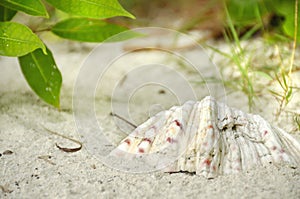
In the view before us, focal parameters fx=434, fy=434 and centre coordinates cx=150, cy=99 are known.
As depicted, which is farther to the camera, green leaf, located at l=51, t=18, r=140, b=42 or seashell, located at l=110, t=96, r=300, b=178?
green leaf, located at l=51, t=18, r=140, b=42

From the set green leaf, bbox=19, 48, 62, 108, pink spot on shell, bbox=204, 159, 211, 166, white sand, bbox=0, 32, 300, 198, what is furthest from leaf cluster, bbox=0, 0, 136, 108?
pink spot on shell, bbox=204, 159, 211, 166

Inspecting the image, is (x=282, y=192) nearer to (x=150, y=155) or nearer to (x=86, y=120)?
(x=150, y=155)

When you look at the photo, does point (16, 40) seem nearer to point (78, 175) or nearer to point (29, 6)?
point (29, 6)

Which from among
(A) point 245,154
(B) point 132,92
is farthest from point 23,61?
(A) point 245,154

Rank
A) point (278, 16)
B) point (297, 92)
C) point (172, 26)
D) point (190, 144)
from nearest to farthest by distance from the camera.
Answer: point (190, 144) → point (297, 92) → point (278, 16) → point (172, 26)

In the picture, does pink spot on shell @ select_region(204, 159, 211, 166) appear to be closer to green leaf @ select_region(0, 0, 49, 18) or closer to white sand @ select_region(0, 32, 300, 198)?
white sand @ select_region(0, 32, 300, 198)

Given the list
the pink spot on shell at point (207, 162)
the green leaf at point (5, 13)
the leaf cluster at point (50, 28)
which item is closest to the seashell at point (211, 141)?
the pink spot on shell at point (207, 162)

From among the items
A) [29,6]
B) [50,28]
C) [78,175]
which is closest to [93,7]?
[29,6]
